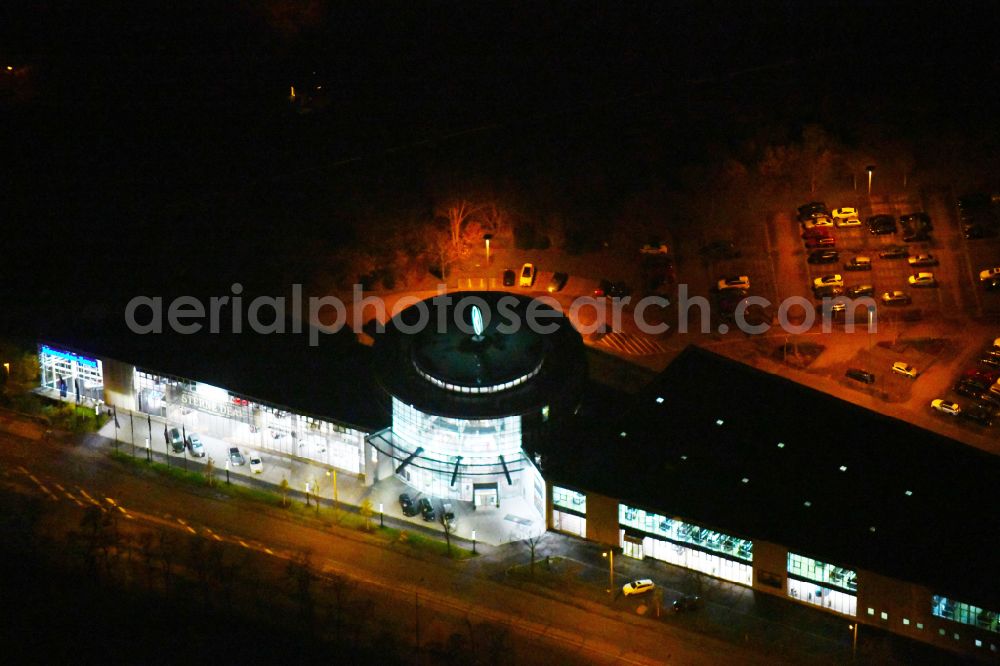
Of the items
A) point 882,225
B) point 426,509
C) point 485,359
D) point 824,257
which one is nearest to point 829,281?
point 824,257

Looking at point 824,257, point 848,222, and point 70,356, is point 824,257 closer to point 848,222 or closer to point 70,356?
point 848,222

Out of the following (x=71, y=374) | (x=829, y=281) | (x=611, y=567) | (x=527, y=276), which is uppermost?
(x=527, y=276)

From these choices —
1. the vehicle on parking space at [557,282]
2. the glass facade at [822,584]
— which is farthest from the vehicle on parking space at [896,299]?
the glass facade at [822,584]

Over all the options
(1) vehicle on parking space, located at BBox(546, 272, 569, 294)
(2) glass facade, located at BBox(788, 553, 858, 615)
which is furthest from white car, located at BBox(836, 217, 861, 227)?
(2) glass facade, located at BBox(788, 553, 858, 615)

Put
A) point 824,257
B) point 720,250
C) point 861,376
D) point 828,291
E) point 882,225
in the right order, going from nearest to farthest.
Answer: point 861,376
point 828,291
point 824,257
point 720,250
point 882,225

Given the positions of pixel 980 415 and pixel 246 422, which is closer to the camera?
pixel 980 415

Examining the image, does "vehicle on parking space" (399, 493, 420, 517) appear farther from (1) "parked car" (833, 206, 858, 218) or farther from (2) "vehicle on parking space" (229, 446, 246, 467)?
(1) "parked car" (833, 206, 858, 218)

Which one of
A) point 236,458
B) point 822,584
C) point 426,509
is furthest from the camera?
point 236,458

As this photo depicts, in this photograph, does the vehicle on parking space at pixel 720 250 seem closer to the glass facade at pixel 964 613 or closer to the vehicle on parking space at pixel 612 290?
the vehicle on parking space at pixel 612 290
